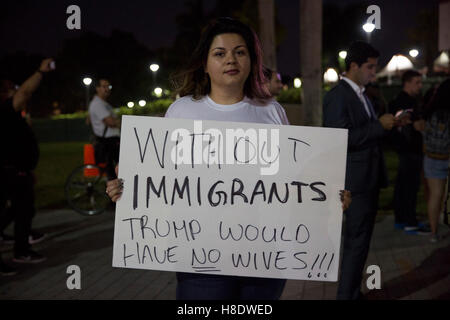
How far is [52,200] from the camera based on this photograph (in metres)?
11.1

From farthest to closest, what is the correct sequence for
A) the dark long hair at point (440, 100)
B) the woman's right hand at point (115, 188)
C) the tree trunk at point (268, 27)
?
the tree trunk at point (268, 27) → the dark long hair at point (440, 100) → the woman's right hand at point (115, 188)

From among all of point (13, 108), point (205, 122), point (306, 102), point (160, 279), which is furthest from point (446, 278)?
point (306, 102)

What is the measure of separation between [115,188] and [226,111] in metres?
0.64

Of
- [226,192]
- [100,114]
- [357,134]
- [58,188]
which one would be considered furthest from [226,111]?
[58,188]

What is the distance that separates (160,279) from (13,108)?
2.43 metres

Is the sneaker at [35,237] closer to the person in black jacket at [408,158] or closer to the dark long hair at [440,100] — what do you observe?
the person in black jacket at [408,158]

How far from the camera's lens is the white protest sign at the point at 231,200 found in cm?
271

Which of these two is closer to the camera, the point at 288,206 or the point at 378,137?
the point at 288,206

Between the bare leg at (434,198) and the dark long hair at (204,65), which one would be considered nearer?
the dark long hair at (204,65)

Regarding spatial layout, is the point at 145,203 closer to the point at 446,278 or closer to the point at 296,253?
the point at 296,253

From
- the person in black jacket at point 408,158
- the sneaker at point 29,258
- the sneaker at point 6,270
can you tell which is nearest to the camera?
the sneaker at point 6,270

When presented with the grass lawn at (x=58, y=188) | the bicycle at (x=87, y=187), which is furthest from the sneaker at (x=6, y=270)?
the grass lawn at (x=58, y=188)

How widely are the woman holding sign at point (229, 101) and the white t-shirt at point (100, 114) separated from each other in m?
6.01

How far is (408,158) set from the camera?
7629 mm
